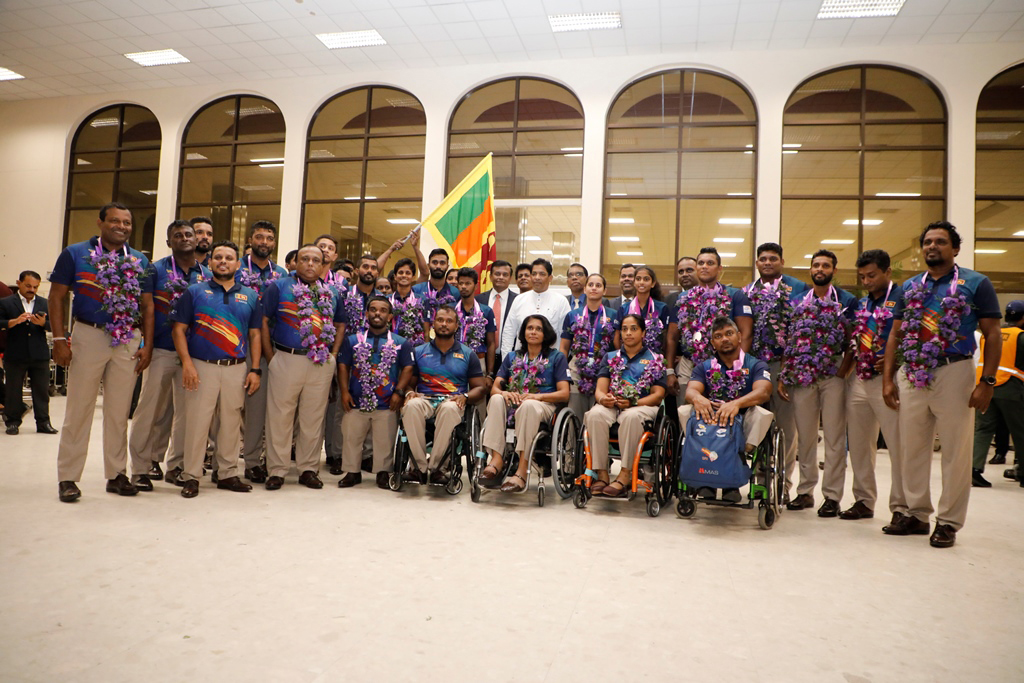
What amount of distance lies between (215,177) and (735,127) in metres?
8.54

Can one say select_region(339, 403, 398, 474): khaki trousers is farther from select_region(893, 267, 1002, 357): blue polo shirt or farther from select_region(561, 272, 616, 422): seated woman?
select_region(893, 267, 1002, 357): blue polo shirt

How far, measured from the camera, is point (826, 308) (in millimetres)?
4250

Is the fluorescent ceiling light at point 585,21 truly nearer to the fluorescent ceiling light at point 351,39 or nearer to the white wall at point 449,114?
the white wall at point 449,114

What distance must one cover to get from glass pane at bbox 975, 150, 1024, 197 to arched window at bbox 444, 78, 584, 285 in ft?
17.5

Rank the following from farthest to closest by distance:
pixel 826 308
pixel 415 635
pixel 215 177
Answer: pixel 215 177 → pixel 826 308 → pixel 415 635

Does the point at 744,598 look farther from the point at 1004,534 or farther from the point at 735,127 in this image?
the point at 735,127

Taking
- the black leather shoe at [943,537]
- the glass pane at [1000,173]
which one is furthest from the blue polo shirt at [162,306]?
the glass pane at [1000,173]

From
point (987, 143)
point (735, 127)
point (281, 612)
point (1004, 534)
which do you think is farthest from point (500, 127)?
point (281, 612)

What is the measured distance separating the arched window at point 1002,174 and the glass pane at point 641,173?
3.98 meters

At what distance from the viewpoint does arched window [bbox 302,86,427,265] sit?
10.5 m

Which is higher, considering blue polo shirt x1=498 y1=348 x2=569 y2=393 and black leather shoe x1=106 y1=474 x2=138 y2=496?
blue polo shirt x1=498 y1=348 x2=569 y2=393

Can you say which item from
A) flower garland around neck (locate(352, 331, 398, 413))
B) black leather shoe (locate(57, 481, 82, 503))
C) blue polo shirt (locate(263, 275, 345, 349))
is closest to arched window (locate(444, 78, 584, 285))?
flower garland around neck (locate(352, 331, 398, 413))

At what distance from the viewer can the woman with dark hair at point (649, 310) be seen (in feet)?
15.0

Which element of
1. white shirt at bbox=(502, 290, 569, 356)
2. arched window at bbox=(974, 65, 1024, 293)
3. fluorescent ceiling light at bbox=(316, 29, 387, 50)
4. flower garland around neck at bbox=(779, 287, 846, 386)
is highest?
fluorescent ceiling light at bbox=(316, 29, 387, 50)
